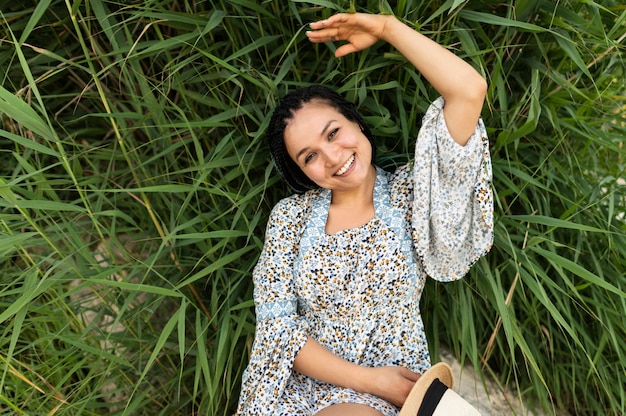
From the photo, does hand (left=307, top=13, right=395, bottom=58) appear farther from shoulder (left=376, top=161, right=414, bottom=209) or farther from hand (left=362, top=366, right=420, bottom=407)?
hand (left=362, top=366, right=420, bottom=407)

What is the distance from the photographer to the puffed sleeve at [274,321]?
1474 millimetres

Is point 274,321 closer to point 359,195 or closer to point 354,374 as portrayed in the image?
point 354,374

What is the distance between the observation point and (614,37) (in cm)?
160

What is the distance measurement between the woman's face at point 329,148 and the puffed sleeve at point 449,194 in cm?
16

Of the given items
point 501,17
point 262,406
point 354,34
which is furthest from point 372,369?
point 501,17

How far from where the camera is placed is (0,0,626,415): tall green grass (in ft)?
5.11

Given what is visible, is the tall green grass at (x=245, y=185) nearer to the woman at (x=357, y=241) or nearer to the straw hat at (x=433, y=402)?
the woman at (x=357, y=241)

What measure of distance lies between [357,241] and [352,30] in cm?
59

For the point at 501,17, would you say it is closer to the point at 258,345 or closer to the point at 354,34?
the point at 354,34

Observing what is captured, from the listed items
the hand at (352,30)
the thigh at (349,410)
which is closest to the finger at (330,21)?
the hand at (352,30)

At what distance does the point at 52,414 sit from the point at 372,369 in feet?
3.09

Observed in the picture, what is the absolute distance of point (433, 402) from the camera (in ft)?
4.28

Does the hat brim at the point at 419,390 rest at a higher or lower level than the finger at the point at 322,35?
lower

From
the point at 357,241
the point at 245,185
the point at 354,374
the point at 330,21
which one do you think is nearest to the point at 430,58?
the point at 330,21
